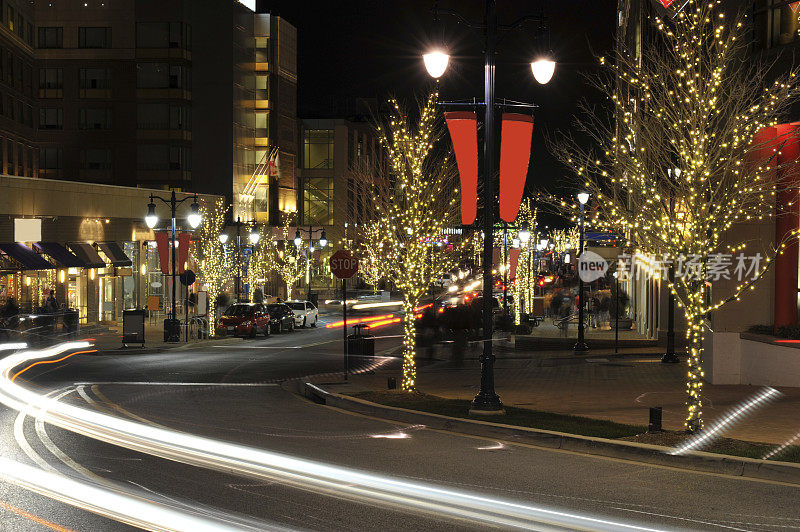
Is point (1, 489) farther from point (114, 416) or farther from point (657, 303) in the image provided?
point (657, 303)

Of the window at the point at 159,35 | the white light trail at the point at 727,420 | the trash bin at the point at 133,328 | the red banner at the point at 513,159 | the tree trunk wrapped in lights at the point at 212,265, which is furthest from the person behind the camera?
the window at the point at 159,35

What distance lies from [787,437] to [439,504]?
6843 millimetres

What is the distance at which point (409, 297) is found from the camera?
20.8 m

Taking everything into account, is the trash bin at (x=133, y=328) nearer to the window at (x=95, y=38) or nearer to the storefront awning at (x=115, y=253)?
the storefront awning at (x=115, y=253)

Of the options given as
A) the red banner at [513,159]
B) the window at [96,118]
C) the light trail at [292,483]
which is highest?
the window at [96,118]

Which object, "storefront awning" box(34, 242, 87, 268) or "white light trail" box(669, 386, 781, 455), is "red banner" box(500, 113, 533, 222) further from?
"storefront awning" box(34, 242, 87, 268)

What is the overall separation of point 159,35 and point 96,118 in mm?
8394

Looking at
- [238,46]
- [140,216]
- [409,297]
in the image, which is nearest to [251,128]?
[238,46]

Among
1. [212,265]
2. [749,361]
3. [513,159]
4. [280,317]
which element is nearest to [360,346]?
[749,361]

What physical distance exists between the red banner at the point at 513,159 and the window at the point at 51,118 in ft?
209

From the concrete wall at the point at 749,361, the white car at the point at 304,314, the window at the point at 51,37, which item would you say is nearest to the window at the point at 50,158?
the window at the point at 51,37

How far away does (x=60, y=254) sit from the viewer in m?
41.2

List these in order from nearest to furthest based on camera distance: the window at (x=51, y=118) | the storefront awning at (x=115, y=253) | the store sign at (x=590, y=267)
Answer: the store sign at (x=590, y=267) → the storefront awning at (x=115, y=253) → the window at (x=51, y=118)

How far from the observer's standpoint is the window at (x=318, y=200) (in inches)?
3976
